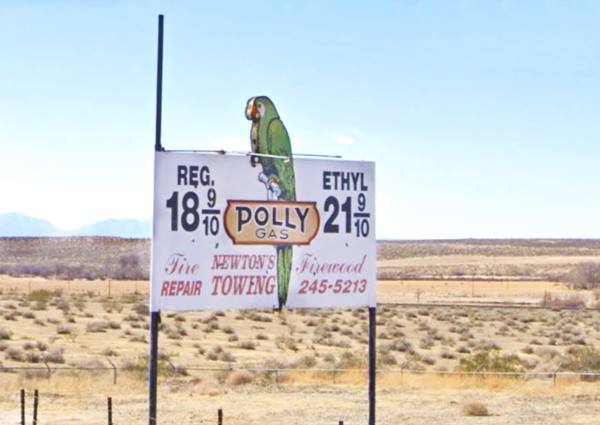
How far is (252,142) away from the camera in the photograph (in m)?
14.2

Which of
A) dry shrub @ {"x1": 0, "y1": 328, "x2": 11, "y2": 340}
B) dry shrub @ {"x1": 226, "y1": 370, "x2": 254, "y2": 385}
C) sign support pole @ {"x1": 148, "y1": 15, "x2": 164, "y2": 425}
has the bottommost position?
dry shrub @ {"x1": 226, "y1": 370, "x2": 254, "y2": 385}

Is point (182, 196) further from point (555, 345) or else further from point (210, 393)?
point (555, 345)

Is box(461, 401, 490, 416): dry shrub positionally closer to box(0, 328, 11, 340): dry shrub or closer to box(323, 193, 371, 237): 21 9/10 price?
box(323, 193, 371, 237): 21 9/10 price

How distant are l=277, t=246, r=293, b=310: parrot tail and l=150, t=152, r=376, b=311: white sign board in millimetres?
13

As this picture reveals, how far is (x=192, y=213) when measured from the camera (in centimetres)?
1358

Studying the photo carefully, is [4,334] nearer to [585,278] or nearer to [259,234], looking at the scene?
[259,234]

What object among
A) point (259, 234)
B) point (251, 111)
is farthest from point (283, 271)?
point (251, 111)

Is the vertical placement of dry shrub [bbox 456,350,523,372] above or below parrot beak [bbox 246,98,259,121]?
below

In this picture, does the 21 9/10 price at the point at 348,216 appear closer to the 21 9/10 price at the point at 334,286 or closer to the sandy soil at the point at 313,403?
the 21 9/10 price at the point at 334,286

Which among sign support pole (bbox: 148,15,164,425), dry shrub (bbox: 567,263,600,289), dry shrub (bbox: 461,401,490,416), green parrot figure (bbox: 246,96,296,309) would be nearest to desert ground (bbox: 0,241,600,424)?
dry shrub (bbox: 461,401,490,416)

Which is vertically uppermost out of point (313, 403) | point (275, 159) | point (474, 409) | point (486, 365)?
point (275, 159)

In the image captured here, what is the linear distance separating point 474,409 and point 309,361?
12.8 meters

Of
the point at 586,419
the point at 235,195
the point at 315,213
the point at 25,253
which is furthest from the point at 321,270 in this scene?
the point at 25,253

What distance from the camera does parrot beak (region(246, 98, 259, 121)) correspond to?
14227mm
